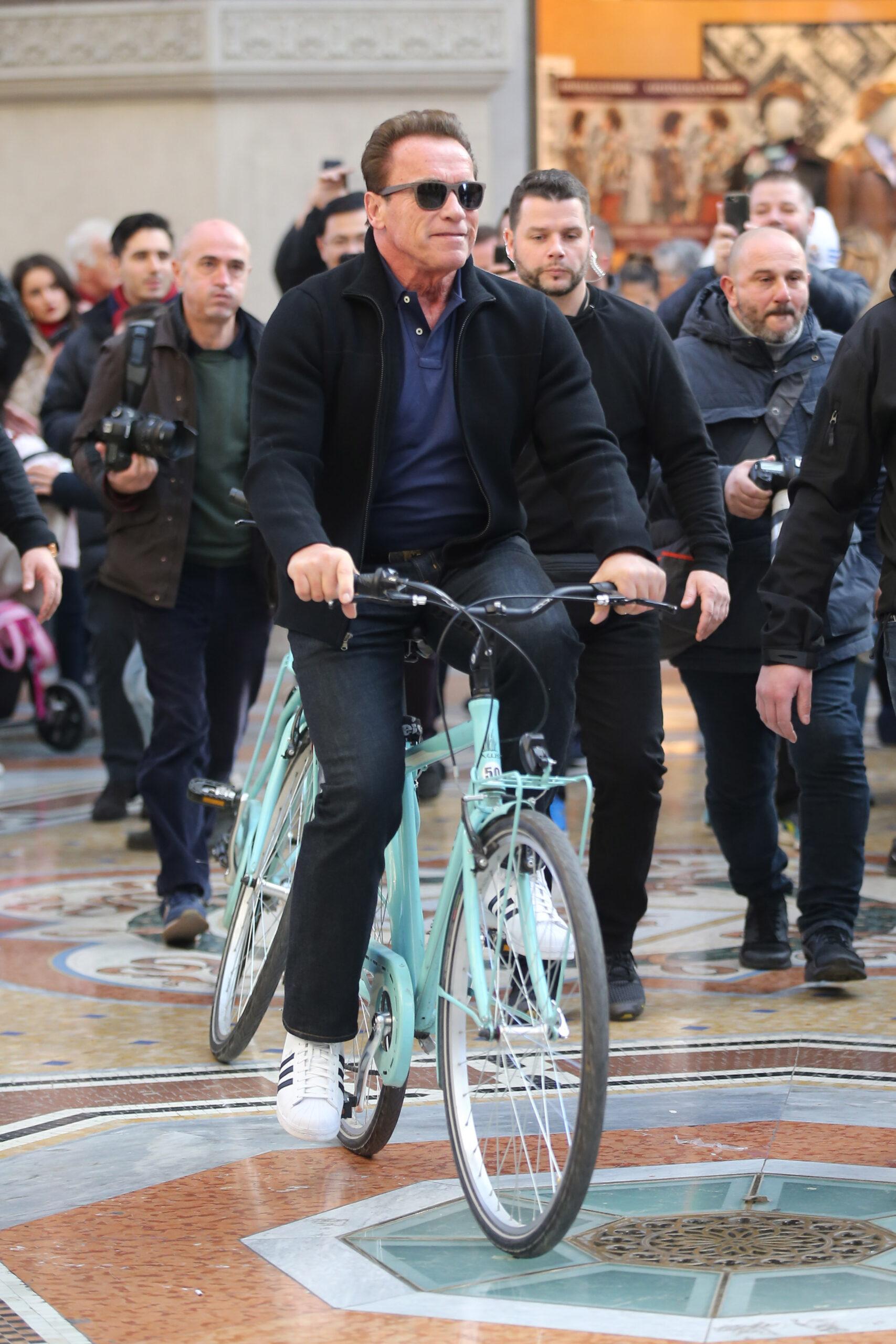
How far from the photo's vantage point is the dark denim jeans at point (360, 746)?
3.83 m

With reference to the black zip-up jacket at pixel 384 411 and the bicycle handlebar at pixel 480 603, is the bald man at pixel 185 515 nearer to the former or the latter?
the black zip-up jacket at pixel 384 411

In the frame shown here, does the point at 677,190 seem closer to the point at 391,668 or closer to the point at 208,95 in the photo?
the point at 208,95

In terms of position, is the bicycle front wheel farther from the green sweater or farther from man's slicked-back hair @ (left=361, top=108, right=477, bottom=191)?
the green sweater

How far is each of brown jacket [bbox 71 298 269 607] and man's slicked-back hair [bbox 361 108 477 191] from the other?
2.46 m

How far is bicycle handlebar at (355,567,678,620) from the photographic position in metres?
3.47

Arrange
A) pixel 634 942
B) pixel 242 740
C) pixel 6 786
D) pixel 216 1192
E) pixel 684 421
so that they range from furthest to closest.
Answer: pixel 242 740
pixel 6 786
pixel 634 942
pixel 684 421
pixel 216 1192

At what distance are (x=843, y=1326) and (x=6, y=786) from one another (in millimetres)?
6990

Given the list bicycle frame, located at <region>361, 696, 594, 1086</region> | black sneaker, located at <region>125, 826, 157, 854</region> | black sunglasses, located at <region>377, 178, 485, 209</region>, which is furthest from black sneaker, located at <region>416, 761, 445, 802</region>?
black sunglasses, located at <region>377, 178, 485, 209</region>

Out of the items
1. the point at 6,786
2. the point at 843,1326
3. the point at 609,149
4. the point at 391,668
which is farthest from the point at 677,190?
the point at 843,1326

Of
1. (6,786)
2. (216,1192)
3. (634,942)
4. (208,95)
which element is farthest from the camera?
(208,95)

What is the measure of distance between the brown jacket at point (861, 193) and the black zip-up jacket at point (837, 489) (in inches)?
393

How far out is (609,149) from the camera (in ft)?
47.4

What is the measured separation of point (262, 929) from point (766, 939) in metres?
1.71

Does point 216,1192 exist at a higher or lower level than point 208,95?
lower
